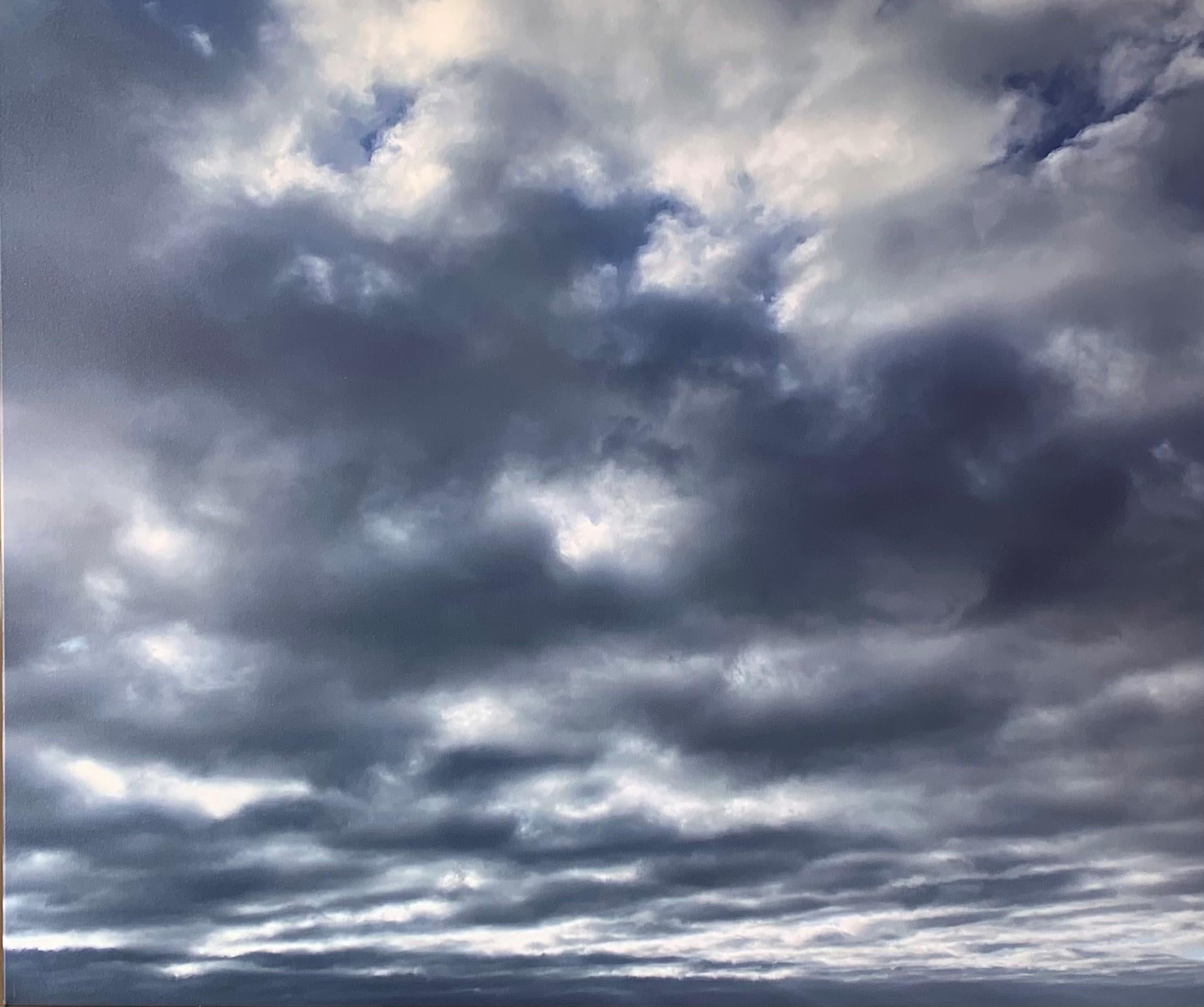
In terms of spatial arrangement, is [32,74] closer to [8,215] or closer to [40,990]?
[8,215]

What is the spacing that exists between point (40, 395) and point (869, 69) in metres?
5.65

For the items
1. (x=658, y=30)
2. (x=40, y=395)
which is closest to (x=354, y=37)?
(x=658, y=30)

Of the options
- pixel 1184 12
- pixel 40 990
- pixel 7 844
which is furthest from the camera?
pixel 7 844

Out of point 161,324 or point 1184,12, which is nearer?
point 1184,12

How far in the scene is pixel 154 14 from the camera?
689 centimetres

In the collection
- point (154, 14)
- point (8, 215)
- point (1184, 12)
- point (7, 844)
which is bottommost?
point (7, 844)

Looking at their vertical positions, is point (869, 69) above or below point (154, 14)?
below

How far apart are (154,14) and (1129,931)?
27.0ft

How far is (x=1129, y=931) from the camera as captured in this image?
6867 mm

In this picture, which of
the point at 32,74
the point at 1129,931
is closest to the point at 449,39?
the point at 32,74

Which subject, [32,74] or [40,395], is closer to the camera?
[32,74]

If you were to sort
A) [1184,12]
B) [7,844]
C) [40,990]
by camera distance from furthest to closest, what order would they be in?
[7,844]
[40,990]
[1184,12]

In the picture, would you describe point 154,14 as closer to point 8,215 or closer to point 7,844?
point 8,215

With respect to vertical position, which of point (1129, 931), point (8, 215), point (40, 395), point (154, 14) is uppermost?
point (154, 14)
